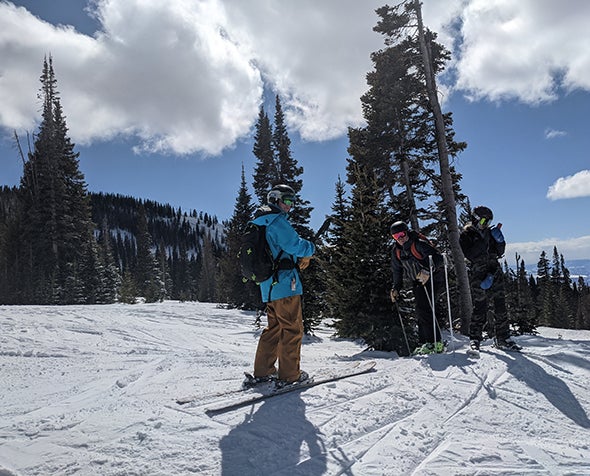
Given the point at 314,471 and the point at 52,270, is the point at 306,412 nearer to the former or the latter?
the point at 314,471

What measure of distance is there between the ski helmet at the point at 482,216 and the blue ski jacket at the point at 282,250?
146 inches

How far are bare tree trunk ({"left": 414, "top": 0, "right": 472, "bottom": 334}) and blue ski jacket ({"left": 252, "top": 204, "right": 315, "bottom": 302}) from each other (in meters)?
10.6

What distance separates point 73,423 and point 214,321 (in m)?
11.9

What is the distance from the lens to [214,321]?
15125mm

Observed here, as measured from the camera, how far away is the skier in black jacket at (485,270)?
6703 mm

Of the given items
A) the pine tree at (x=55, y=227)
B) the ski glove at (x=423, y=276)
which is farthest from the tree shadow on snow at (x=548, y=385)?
the pine tree at (x=55, y=227)

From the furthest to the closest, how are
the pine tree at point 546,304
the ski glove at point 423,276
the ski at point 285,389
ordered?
the pine tree at point 546,304 → the ski glove at point 423,276 → the ski at point 285,389

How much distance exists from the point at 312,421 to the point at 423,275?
12.7 feet

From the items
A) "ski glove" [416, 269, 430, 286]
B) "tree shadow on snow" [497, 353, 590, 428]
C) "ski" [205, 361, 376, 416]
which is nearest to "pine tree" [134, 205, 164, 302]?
"ski glove" [416, 269, 430, 286]

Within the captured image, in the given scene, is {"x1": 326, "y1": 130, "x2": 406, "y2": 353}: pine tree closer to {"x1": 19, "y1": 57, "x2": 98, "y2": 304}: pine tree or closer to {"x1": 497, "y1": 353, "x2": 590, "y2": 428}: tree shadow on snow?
{"x1": 497, "y1": 353, "x2": 590, "y2": 428}: tree shadow on snow

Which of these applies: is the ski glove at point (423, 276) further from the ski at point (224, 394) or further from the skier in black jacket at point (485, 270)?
the ski at point (224, 394)

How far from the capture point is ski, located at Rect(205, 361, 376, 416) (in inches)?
150

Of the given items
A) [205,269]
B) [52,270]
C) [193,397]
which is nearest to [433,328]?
[193,397]

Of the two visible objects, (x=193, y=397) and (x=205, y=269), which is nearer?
(x=193, y=397)
